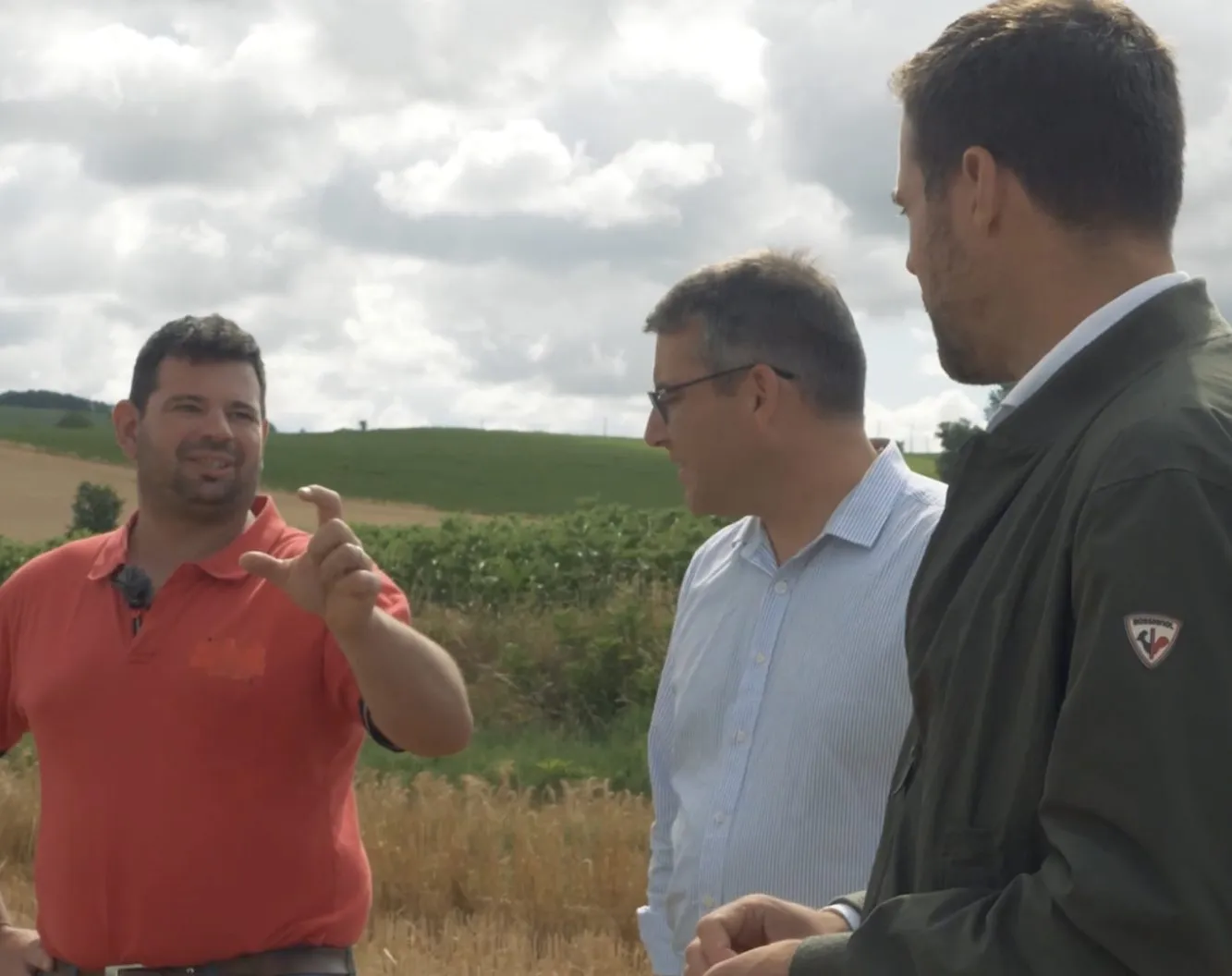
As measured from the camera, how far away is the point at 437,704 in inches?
144

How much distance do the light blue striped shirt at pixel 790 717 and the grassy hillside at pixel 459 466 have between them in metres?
44.8

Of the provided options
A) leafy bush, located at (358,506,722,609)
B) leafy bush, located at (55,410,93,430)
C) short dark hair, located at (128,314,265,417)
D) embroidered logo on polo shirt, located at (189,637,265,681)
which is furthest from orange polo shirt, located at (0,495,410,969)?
leafy bush, located at (55,410,93,430)

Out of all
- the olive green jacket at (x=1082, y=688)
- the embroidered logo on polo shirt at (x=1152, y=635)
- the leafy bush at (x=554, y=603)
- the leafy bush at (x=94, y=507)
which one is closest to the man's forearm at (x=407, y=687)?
the olive green jacket at (x=1082, y=688)

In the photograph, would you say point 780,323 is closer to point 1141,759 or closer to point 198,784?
point 198,784

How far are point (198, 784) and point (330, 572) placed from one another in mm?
673

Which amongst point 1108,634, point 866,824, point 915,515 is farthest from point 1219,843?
point 915,515

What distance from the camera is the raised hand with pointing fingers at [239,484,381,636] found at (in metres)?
3.45

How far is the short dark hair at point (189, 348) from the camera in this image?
4.29m

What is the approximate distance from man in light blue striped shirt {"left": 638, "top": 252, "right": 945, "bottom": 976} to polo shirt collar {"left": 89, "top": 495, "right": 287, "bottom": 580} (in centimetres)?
113

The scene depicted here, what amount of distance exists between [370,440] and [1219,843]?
66.2m

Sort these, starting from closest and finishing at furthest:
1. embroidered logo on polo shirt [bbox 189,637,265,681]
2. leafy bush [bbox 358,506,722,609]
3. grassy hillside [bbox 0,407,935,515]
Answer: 1. embroidered logo on polo shirt [bbox 189,637,265,681]
2. leafy bush [bbox 358,506,722,609]
3. grassy hillside [bbox 0,407,935,515]

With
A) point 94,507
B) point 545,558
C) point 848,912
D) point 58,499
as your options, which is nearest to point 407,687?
point 848,912

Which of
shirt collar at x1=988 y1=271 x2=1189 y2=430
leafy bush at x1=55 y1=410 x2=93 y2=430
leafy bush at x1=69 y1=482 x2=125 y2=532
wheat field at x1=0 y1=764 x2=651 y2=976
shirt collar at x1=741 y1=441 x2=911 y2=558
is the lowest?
wheat field at x1=0 y1=764 x2=651 y2=976

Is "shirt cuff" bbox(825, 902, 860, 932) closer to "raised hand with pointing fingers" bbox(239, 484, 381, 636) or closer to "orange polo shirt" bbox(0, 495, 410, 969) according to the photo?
"raised hand with pointing fingers" bbox(239, 484, 381, 636)
